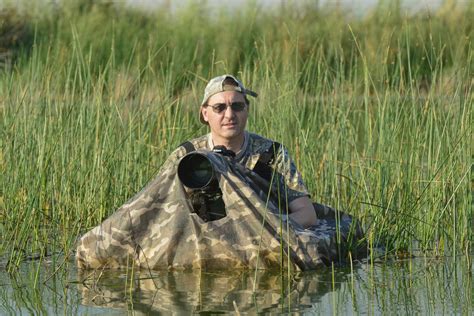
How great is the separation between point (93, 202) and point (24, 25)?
35.8 ft

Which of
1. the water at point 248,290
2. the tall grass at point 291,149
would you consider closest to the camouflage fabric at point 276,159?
the tall grass at point 291,149

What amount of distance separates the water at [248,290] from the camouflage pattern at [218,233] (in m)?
0.09

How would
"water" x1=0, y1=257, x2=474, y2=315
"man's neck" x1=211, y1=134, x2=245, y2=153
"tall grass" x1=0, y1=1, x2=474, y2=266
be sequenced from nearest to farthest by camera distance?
"water" x1=0, y1=257, x2=474, y2=315
"man's neck" x1=211, y1=134, x2=245, y2=153
"tall grass" x1=0, y1=1, x2=474, y2=266

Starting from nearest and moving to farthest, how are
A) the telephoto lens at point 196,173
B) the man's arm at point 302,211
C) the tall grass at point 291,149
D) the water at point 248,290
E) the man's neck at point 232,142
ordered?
1. the water at point 248,290
2. the telephoto lens at point 196,173
3. the man's arm at point 302,211
4. the man's neck at point 232,142
5. the tall grass at point 291,149

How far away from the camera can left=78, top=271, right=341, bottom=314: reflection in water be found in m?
5.12

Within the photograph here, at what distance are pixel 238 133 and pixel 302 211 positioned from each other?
53cm

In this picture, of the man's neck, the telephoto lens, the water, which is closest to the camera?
the water

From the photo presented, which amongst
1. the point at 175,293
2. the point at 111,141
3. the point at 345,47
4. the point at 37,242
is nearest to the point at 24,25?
the point at 345,47

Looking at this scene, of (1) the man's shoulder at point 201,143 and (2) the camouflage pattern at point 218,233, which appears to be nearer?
(2) the camouflage pattern at point 218,233

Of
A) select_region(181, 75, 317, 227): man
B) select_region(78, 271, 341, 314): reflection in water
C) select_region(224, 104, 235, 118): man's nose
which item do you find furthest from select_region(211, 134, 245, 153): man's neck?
select_region(78, 271, 341, 314): reflection in water

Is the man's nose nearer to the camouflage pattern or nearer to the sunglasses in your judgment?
the sunglasses

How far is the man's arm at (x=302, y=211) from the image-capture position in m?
6.09

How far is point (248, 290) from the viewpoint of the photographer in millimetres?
5453

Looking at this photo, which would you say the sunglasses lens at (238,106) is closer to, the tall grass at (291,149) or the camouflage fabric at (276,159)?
the camouflage fabric at (276,159)
